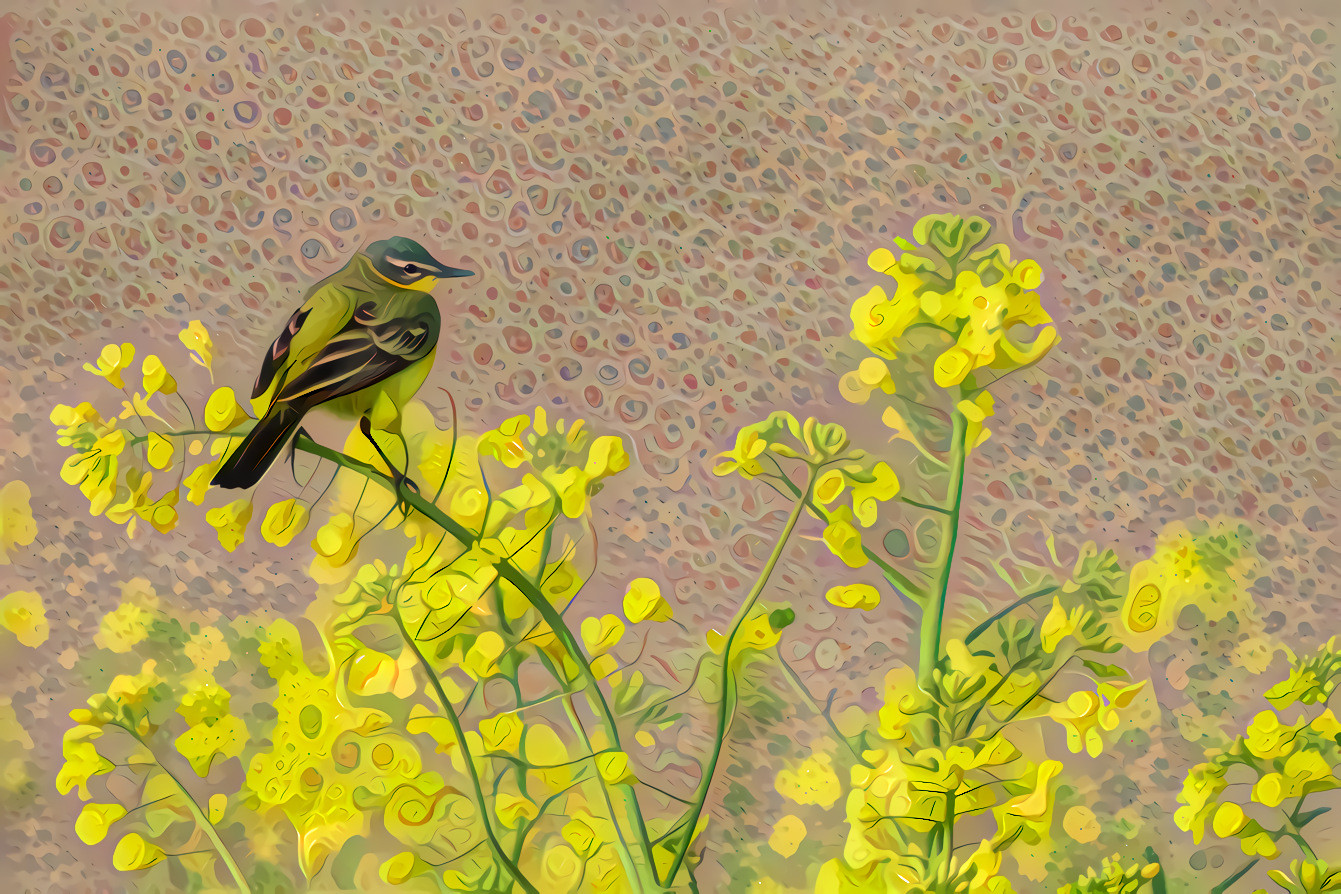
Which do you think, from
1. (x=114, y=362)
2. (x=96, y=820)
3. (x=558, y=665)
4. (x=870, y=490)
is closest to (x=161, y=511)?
(x=114, y=362)

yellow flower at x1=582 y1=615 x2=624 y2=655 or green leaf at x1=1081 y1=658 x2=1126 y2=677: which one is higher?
green leaf at x1=1081 y1=658 x2=1126 y2=677

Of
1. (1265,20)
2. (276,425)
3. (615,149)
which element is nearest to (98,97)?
(276,425)

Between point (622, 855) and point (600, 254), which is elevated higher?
point (600, 254)

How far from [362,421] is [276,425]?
81 millimetres

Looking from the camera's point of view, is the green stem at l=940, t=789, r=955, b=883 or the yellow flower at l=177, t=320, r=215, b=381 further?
the yellow flower at l=177, t=320, r=215, b=381

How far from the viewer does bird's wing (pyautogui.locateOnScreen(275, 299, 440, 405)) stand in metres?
0.78

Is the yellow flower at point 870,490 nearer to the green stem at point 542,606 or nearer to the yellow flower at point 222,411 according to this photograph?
the green stem at point 542,606

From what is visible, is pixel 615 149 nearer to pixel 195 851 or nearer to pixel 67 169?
pixel 67 169

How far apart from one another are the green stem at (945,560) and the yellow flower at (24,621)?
2.61 ft

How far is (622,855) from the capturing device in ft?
2.51

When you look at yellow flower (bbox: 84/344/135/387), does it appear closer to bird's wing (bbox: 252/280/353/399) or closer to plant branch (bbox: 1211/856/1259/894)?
bird's wing (bbox: 252/280/353/399)

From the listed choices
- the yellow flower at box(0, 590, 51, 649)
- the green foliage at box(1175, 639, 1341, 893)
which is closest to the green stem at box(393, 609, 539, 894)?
the yellow flower at box(0, 590, 51, 649)

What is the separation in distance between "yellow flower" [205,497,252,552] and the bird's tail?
0.9 inches

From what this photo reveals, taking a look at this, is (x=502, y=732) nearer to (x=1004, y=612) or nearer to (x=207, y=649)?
(x=207, y=649)
